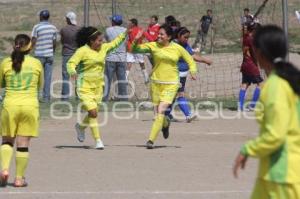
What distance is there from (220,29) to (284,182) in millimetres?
24191

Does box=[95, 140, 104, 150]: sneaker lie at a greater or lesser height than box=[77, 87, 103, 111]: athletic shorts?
lesser

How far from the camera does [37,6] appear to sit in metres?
39.7

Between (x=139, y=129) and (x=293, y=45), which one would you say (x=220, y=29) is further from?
(x=139, y=129)

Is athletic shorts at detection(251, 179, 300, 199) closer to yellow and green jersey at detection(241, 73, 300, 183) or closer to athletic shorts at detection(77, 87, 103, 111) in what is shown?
yellow and green jersey at detection(241, 73, 300, 183)

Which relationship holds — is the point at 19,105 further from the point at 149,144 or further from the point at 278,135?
the point at 278,135

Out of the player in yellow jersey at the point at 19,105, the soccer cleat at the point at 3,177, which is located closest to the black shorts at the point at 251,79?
the player in yellow jersey at the point at 19,105

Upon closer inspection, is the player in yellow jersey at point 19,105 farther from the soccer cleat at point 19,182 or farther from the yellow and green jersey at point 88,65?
the yellow and green jersey at point 88,65

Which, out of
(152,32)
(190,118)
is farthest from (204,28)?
(190,118)

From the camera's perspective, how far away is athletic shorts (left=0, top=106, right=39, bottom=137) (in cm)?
993

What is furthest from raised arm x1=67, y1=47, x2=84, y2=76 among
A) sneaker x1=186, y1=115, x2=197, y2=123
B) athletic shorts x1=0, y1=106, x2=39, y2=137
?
sneaker x1=186, y1=115, x2=197, y2=123

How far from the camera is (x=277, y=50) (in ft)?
20.0

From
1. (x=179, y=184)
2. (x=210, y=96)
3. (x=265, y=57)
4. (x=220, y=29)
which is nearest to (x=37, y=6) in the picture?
(x=220, y=29)

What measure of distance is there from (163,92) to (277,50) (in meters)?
7.23

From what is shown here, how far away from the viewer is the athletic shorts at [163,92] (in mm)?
13242
